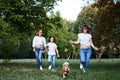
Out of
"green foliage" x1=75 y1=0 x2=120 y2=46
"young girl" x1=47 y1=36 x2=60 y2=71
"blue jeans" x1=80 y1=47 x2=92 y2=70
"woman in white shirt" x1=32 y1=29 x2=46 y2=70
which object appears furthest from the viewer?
"green foliage" x1=75 y1=0 x2=120 y2=46

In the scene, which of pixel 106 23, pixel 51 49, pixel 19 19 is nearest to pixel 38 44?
pixel 51 49

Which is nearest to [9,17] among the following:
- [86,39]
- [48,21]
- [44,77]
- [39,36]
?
[48,21]

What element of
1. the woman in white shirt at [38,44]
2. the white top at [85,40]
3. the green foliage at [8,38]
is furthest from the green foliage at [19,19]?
the white top at [85,40]

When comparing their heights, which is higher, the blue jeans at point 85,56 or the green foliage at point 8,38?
the blue jeans at point 85,56

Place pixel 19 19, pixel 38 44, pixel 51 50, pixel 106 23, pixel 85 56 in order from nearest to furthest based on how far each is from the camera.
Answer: pixel 85 56 → pixel 51 50 → pixel 38 44 → pixel 19 19 → pixel 106 23

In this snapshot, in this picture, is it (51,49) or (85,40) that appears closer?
(85,40)

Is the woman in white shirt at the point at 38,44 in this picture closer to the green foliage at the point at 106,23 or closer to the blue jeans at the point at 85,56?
the blue jeans at the point at 85,56

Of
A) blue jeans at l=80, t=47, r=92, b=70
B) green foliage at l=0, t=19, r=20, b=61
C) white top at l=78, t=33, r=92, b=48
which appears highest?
white top at l=78, t=33, r=92, b=48

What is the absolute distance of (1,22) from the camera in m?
27.7

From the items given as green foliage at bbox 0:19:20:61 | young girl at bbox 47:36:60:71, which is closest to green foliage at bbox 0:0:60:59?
green foliage at bbox 0:19:20:61

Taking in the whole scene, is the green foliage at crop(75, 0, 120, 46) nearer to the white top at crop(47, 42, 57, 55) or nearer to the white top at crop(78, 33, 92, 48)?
the white top at crop(47, 42, 57, 55)

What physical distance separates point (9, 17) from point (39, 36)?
10294 mm

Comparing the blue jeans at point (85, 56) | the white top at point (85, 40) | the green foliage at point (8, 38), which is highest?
the white top at point (85, 40)

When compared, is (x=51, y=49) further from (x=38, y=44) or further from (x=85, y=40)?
(x=85, y=40)
